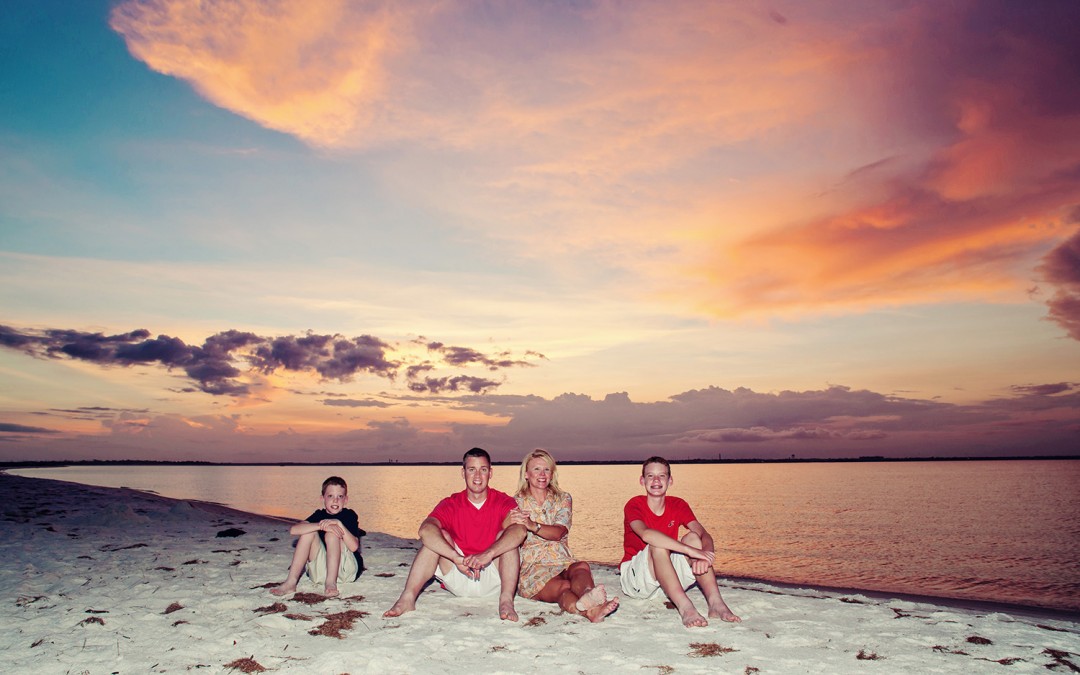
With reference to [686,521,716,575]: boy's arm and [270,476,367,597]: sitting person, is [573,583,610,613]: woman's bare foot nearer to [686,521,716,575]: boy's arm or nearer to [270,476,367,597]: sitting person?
[686,521,716,575]: boy's arm

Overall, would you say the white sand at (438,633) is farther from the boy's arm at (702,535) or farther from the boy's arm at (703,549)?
the boy's arm at (702,535)

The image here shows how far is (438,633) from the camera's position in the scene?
21.6 feet

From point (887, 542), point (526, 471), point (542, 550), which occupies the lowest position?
point (887, 542)

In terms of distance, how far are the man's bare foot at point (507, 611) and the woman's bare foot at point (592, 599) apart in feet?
2.44

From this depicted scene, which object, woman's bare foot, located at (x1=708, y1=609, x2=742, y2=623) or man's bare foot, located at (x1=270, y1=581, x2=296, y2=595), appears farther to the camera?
man's bare foot, located at (x1=270, y1=581, x2=296, y2=595)

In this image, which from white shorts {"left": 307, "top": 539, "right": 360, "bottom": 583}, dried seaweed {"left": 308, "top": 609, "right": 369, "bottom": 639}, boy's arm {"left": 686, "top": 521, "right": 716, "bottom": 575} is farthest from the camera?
white shorts {"left": 307, "top": 539, "right": 360, "bottom": 583}

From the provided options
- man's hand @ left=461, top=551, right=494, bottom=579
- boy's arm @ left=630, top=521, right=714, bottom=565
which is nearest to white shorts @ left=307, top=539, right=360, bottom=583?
man's hand @ left=461, top=551, right=494, bottom=579

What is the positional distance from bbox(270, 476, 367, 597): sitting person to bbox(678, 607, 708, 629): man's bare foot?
390 centimetres

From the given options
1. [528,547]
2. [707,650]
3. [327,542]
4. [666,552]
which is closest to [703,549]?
[666,552]

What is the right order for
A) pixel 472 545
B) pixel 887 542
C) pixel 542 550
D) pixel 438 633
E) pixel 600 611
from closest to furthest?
pixel 438 633
pixel 600 611
pixel 472 545
pixel 542 550
pixel 887 542

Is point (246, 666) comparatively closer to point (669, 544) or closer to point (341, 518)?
point (341, 518)

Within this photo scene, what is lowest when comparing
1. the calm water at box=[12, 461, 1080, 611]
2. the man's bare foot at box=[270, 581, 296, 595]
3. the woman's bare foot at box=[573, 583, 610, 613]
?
the calm water at box=[12, 461, 1080, 611]

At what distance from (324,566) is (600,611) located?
3.59m

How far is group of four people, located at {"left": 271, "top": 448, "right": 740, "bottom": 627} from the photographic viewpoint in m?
7.08
